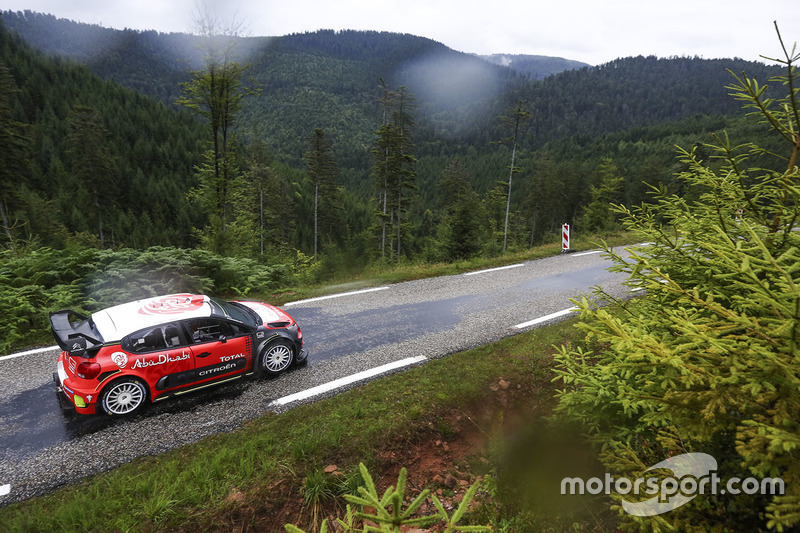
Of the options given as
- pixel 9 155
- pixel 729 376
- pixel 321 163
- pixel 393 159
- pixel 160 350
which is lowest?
pixel 160 350

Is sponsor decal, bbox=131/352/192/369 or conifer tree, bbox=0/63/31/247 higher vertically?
conifer tree, bbox=0/63/31/247

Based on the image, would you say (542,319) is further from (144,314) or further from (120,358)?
(120,358)

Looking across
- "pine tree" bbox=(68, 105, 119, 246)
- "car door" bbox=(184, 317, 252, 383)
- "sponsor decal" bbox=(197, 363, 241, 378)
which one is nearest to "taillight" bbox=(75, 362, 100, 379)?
"car door" bbox=(184, 317, 252, 383)

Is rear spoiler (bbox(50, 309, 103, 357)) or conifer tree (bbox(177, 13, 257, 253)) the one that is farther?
conifer tree (bbox(177, 13, 257, 253))

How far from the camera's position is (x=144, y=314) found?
6.18 m

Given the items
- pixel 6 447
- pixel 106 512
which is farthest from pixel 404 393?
pixel 6 447

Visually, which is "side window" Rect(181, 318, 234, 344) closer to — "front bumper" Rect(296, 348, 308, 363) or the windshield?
the windshield

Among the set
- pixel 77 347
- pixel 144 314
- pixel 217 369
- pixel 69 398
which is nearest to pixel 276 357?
pixel 217 369

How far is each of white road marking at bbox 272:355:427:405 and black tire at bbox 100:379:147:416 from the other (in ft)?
7.01

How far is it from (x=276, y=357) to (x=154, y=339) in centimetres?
206

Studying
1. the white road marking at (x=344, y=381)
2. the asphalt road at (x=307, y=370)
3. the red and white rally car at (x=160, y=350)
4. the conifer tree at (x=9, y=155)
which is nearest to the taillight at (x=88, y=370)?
the red and white rally car at (x=160, y=350)

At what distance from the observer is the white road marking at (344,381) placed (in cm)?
629

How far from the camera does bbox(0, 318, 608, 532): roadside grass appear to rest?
156 inches

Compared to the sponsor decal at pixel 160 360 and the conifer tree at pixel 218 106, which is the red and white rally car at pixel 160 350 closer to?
the sponsor decal at pixel 160 360
